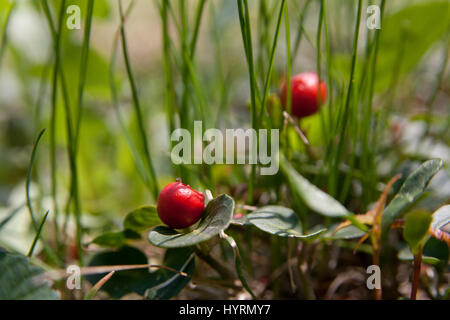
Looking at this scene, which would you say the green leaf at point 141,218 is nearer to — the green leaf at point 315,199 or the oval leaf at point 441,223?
the green leaf at point 315,199

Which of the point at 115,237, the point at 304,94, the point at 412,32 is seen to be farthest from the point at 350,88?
the point at 412,32

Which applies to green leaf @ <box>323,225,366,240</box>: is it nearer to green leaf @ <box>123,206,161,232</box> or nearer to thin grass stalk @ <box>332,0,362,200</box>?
thin grass stalk @ <box>332,0,362,200</box>

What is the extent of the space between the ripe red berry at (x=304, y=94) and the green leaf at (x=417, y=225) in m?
0.25

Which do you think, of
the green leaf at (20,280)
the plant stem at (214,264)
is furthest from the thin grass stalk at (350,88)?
the green leaf at (20,280)

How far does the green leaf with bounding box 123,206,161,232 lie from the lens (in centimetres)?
49

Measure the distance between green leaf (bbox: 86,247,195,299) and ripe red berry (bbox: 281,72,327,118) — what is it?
267 mm

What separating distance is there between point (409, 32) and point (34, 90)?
3.94 feet

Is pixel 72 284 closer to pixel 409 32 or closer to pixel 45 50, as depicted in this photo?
pixel 409 32

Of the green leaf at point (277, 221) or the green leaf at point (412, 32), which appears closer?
the green leaf at point (277, 221)

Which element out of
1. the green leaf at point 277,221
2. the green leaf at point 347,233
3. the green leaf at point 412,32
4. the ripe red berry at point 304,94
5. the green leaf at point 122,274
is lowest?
the green leaf at point 122,274

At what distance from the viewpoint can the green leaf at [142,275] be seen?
497mm

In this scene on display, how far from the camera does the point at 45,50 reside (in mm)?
1288

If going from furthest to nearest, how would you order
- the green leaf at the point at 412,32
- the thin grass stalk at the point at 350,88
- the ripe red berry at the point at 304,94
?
the green leaf at the point at 412,32
the ripe red berry at the point at 304,94
the thin grass stalk at the point at 350,88

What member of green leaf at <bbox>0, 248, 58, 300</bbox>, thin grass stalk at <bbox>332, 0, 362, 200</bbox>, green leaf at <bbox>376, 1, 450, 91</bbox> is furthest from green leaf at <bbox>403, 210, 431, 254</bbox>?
green leaf at <bbox>376, 1, 450, 91</bbox>
